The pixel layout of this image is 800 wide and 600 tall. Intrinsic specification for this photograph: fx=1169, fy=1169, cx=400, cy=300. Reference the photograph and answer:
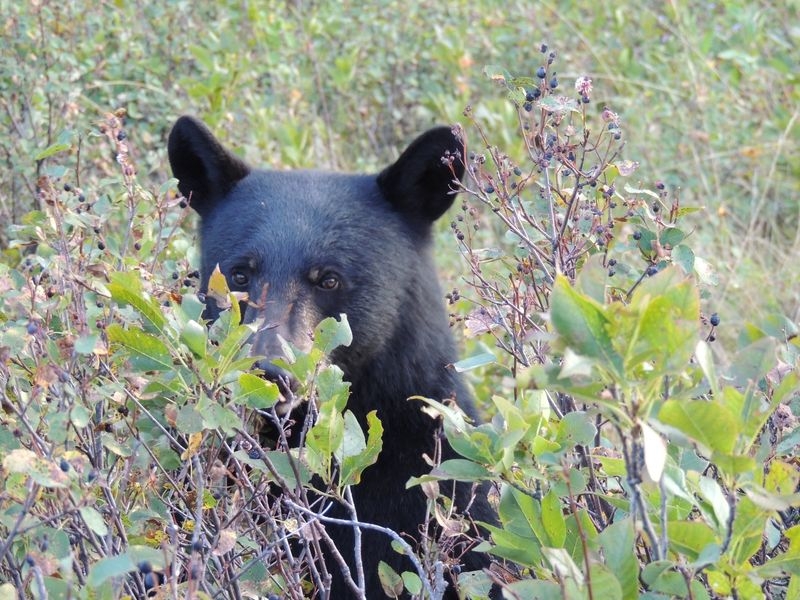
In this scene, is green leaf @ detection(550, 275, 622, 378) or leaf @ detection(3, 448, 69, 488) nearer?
green leaf @ detection(550, 275, 622, 378)

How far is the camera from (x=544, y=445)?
77.1 inches

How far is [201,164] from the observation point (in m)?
3.77

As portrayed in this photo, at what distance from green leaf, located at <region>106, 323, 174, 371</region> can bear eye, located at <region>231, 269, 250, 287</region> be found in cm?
147

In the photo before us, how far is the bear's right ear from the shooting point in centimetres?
367

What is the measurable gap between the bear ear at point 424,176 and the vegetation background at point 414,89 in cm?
103

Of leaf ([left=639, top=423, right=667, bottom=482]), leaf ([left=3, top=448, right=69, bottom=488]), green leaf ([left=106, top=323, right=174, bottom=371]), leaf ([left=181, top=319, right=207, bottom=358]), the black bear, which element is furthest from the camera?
the black bear

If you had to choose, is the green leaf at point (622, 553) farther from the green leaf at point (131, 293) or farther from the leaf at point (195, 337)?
the green leaf at point (131, 293)

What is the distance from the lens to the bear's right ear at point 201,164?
3.67m

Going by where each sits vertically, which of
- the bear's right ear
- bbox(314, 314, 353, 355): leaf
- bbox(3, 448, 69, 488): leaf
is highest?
bbox(314, 314, 353, 355): leaf

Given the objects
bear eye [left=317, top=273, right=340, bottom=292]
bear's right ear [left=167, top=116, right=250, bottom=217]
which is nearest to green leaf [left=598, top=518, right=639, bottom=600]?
bear eye [left=317, top=273, right=340, bottom=292]

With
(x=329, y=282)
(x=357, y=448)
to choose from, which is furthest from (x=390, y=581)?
(x=329, y=282)

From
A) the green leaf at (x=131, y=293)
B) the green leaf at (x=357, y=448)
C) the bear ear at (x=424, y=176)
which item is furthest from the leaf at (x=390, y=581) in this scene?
the bear ear at (x=424, y=176)

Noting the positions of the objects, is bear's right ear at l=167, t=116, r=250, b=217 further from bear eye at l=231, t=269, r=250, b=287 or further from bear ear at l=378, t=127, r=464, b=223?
bear ear at l=378, t=127, r=464, b=223

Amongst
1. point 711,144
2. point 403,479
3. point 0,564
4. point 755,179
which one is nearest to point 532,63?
point 711,144
